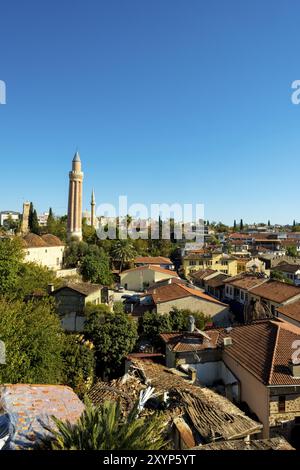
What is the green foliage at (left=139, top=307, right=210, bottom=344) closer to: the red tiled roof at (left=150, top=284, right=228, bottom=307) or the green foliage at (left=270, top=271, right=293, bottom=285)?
the red tiled roof at (left=150, top=284, right=228, bottom=307)

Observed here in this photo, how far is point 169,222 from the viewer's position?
236ft

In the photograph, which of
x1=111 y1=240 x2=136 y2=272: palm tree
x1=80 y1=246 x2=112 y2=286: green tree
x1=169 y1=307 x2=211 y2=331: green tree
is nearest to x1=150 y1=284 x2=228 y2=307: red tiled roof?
x1=169 y1=307 x2=211 y2=331: green tree

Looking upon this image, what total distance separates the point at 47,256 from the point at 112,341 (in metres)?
26.3

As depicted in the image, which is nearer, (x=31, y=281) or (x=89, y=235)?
(x=31, y=281)

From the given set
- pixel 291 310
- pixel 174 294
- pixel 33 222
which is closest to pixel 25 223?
pixel 33 222

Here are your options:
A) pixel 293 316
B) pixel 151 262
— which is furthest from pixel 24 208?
pixel 293 316

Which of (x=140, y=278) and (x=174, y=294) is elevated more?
(x=174, y=294)

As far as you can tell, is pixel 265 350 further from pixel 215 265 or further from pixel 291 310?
pixel 215 265

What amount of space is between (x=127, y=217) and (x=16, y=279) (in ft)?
142

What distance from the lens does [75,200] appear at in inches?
2092

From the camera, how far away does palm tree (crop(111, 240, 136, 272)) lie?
154 feet
